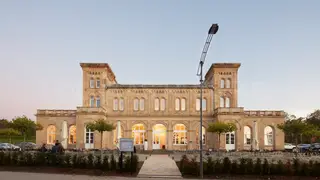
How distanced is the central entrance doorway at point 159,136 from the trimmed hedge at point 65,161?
96.3 ft

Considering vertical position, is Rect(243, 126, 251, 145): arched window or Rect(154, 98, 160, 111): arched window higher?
Rect(154, 98, 160, 111): arched window

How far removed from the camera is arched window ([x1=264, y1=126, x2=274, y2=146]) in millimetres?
54656

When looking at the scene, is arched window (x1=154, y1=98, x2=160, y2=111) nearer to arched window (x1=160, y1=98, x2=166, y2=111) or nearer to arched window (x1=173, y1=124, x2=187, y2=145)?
arched window (x1=160, y1=98, x2=166, y2=111)

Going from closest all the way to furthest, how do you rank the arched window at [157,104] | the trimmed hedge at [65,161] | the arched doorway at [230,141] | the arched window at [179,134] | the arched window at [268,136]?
the trimmed hedge at [65,161] < the arched doorway at [230,141] < the arched window at [179,134] < the arched window at [157,104] < the arched window at [268,136]

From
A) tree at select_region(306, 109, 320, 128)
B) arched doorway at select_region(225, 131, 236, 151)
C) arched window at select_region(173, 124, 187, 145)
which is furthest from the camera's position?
tree at select_region(306, 109, 320, 128)

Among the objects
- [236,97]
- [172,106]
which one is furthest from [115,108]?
[236,97]

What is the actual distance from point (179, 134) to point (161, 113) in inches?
152

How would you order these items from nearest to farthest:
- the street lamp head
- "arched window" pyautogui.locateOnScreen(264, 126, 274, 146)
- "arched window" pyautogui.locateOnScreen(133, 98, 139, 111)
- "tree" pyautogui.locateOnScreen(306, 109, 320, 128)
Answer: the street lamp head < "arched window" pyautogui.locateOnScreen(133, 98, 139, 111) < "arched window" pyautogui.locateOnScreen(264, 126, 274, 146) < "tree" pyautogui.locateOnScreen(306, 109, 320, 128)

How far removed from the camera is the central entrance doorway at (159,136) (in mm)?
53812

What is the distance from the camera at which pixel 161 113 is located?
177 feet

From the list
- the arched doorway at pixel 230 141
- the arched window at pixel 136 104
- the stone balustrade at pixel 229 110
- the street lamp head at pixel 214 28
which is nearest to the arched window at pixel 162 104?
the arched window at pixel 136 104

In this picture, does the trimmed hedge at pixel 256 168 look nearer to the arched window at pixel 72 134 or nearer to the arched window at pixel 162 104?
the arched window at pixel 162 104

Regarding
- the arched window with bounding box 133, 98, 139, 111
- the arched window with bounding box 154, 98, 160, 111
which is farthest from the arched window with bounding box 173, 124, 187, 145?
the arched window with bounding box 133, 98, 139, 111

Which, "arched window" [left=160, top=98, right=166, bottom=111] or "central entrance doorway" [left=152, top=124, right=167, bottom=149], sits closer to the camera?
"central entrance doorway" [left=152, top=124, right=167, bottom=149]
